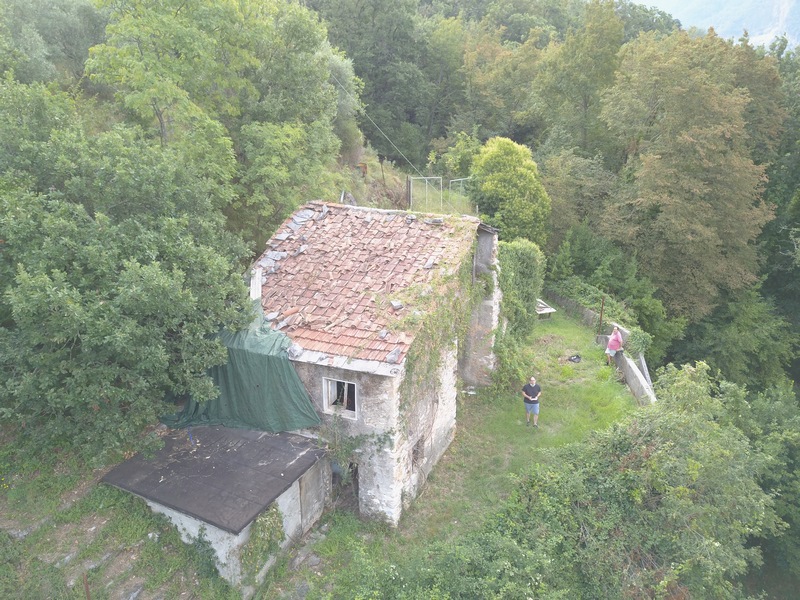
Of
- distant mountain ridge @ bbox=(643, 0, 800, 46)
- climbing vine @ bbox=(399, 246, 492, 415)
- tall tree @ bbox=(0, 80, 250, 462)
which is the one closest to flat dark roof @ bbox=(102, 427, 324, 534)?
tall tree @ bbox=(0, 80, 250, 462)

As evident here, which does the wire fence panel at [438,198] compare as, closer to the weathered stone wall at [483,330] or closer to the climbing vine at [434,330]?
the weathered stone wall at [483,330]

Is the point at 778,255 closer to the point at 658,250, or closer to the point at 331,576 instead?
the point at 658,250

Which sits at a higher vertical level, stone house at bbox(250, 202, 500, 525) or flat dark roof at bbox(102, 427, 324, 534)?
stone house at bbox(250, 202, 500, 525)

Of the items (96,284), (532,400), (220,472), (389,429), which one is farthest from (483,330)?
(96,284)

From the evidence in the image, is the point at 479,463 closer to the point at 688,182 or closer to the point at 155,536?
the point at 155,536

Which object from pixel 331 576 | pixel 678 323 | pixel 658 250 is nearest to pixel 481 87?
pixel 658 250

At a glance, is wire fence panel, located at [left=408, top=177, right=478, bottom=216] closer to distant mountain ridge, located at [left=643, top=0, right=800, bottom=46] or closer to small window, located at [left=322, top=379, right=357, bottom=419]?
small window, located at [left=322, top=379, right=357, bottom=419]
